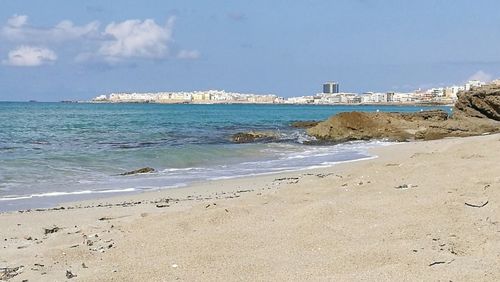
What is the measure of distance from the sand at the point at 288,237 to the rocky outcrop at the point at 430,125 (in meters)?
19.6

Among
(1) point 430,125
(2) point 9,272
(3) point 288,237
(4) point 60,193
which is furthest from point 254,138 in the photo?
(2) point 9,272

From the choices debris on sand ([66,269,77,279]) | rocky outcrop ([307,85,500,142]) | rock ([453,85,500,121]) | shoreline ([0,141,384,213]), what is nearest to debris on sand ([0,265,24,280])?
debris on sand ([66,269,77,279])

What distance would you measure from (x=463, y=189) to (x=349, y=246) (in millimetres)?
2875

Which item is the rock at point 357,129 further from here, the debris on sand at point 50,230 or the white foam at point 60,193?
the debris on sand at point 50,230

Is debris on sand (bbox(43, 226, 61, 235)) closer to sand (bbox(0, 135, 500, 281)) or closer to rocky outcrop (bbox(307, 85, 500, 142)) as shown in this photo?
sand (bbox(0, 135, 500, 281))

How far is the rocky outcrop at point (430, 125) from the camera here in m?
26.8

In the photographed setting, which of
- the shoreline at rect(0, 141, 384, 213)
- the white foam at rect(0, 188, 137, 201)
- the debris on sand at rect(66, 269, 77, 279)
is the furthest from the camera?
the white foam at rect(0, 188, 137, 201)

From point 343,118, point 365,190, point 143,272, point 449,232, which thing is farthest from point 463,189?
point 343,118

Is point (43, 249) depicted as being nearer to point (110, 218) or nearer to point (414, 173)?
point (110, 218)

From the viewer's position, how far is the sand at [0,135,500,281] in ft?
14.9

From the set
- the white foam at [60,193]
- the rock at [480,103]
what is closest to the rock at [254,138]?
the rock at [480,103]

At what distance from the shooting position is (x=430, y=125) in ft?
93.9

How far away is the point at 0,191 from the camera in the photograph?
37.3ft

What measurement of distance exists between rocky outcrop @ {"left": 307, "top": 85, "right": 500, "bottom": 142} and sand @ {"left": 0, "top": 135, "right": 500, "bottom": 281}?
19554 mm
